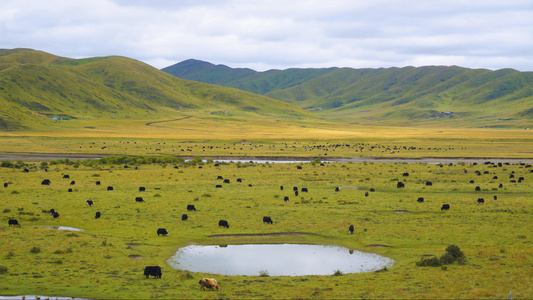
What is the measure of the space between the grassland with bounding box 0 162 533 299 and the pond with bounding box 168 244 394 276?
92 centimetres

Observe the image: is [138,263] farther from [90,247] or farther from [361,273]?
[361,273]

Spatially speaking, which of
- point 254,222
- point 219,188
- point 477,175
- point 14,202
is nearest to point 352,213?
point 254,222

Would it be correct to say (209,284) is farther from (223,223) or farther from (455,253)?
(223,223)

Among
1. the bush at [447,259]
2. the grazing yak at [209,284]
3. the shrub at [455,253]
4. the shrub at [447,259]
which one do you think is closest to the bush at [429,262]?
the bush at [447,259]

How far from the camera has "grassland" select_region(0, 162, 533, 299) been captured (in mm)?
18375

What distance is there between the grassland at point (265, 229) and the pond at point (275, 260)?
3.03 ft

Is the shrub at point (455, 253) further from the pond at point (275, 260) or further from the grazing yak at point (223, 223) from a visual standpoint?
the grazing yak at point (223, 223)

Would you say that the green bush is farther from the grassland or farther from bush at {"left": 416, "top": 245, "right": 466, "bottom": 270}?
the grassland

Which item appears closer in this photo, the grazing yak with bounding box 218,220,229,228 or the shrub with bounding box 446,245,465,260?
the shrub with bounding box 446,245,465,260

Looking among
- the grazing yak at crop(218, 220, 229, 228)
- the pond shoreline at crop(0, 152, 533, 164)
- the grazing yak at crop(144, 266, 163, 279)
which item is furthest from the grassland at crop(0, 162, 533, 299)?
the pond shoreline at crop(0, 152, 533, 164)

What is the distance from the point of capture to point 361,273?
20797 millimetres

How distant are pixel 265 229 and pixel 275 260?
5566mm

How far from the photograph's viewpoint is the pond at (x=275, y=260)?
72.9 feet

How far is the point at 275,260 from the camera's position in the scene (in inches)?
955
